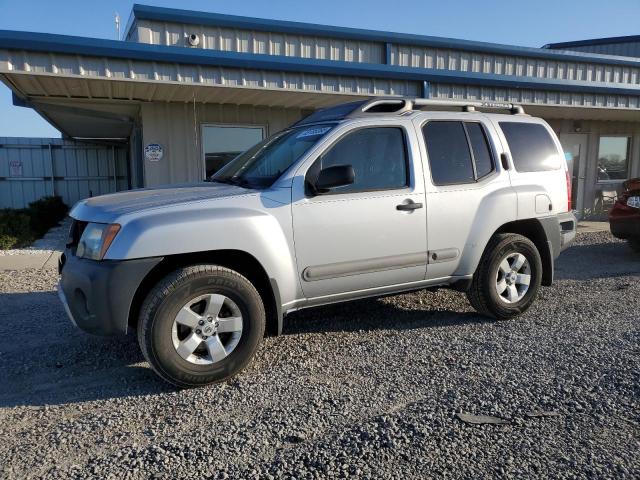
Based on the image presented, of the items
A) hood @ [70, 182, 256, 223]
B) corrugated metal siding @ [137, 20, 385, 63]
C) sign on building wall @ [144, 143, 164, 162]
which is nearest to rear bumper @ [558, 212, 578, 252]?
hood @ [70, 182, 256, 223]

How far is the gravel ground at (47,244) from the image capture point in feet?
30.6

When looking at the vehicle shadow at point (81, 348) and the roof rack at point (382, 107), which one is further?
Result: the roof rack at point (382, 107)

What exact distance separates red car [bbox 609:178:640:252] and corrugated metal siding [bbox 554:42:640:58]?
15532 millimetres

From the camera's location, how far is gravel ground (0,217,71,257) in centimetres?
933

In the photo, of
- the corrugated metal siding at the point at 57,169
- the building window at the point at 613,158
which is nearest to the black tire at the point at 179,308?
the building window at the point at 613,158

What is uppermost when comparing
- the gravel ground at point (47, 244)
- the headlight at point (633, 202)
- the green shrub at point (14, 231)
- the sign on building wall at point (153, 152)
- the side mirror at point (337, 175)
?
the sign on building wall at point (153, 152)

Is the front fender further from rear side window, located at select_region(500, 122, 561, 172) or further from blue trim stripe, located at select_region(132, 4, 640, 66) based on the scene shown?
blue trim stripe, located at select_region(132, 4, 640, 66)

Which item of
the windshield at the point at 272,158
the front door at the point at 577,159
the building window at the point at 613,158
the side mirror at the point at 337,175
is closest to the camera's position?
the side mirror at the point at 337,175

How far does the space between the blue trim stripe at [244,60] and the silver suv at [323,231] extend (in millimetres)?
3328

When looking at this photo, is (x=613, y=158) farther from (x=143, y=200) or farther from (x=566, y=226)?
(x=143, y=200)

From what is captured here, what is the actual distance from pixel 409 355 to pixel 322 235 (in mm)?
1244

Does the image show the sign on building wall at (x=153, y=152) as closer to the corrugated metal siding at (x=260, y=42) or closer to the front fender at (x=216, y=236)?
the corrugated metal siding at (x=260, y=42)

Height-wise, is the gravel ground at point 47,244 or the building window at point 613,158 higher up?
the building window at point 613,158

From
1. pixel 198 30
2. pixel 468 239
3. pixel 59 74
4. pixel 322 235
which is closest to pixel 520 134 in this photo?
pixel 468 239
